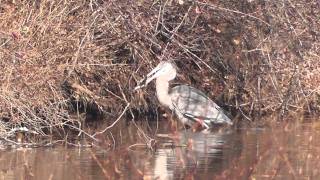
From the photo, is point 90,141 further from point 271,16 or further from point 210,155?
point 271,16

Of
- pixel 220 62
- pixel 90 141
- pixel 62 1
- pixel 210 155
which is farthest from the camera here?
pixel 220 62

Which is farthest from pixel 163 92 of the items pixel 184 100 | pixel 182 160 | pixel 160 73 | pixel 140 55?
pixel 182 160

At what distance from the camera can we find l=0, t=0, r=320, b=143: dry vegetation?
1027 centimetres

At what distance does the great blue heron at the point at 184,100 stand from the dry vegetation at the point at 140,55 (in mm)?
216

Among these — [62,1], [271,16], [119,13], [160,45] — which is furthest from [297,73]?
[62,1]

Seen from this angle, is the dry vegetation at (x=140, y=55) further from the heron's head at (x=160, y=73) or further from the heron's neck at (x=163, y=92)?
the heron's neck at (x=163, y=92)

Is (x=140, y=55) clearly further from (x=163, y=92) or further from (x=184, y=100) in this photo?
(x=184, y=100)

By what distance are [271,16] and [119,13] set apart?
2.11 m

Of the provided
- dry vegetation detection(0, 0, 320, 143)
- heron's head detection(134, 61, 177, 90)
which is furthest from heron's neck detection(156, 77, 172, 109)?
dry vegetation detection(0, 0, 320, 143)

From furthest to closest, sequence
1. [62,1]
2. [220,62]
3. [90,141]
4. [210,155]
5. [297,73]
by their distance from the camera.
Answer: [220,62], [297,73], [62,1], [90,141], [210,155]

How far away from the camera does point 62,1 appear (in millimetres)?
10773

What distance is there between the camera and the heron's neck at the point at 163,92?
1203cm

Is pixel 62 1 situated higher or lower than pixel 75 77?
higher

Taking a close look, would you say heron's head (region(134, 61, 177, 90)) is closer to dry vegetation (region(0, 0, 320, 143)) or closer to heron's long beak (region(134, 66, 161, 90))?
heron's long beak (region(134, 66, 161, 90))
